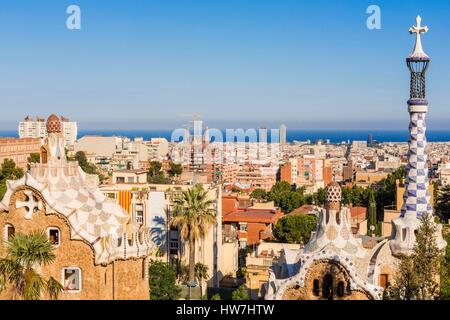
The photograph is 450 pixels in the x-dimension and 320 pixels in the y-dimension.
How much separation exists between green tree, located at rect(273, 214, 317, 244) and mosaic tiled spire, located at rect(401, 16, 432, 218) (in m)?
19.2

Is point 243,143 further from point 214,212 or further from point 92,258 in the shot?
point 92,258

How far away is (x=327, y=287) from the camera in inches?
754

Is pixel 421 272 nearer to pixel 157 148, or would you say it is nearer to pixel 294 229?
pixel 294 229

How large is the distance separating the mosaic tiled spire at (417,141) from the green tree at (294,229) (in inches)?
757

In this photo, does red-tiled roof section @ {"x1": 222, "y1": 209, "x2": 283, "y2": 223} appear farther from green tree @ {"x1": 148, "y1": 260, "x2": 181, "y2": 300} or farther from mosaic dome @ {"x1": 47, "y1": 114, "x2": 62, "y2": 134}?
mosaic dome @ {"x1": 47, "y1": 114, "x2": 62, "y2": 134}

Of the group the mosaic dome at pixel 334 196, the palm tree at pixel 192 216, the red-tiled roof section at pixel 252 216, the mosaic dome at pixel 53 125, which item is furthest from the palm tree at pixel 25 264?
the red-tiled roof section at pixel 252 216

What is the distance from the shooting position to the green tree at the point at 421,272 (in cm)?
1716

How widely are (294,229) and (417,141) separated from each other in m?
19.8

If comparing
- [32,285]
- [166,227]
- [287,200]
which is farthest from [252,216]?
[32,285]

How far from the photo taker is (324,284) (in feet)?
62.8

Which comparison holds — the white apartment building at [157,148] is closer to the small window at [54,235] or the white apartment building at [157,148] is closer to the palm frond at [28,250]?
the small window at [54,235]
